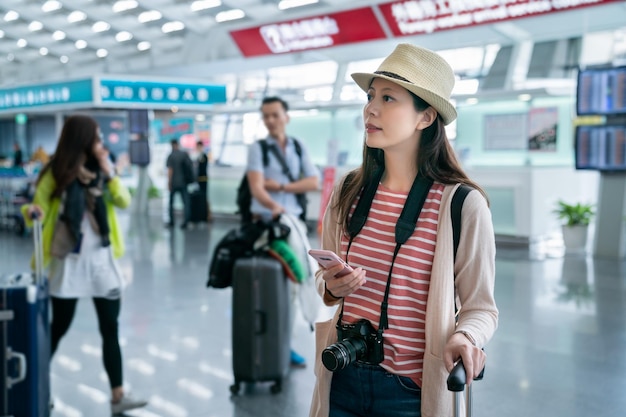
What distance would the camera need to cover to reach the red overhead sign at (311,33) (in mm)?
11273

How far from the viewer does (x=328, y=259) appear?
161 cm

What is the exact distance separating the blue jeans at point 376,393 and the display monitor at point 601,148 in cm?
839

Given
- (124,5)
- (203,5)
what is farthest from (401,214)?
(124,5)

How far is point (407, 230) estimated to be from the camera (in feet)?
5.73

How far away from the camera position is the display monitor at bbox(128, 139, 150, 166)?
47.2 ft

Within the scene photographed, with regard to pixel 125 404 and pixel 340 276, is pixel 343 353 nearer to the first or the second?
pixel 340 276

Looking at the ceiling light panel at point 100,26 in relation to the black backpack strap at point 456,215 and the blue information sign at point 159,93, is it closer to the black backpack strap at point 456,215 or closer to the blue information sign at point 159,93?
the blue information sign at point 159,93

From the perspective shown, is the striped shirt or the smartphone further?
the striped shirt

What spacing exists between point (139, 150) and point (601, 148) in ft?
28.6

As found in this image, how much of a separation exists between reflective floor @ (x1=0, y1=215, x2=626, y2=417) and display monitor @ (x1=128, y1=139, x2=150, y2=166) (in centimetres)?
641

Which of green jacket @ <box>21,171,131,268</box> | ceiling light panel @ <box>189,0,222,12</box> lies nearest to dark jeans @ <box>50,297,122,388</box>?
green jacket @ <box>21,171,131,268</box>

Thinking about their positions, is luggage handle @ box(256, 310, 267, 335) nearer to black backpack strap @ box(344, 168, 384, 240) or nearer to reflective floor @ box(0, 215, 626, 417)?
reflective floor @ box(0, 215, 626, 417)

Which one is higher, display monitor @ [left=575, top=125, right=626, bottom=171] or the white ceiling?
the white ceiling

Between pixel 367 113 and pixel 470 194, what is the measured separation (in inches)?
12.7
